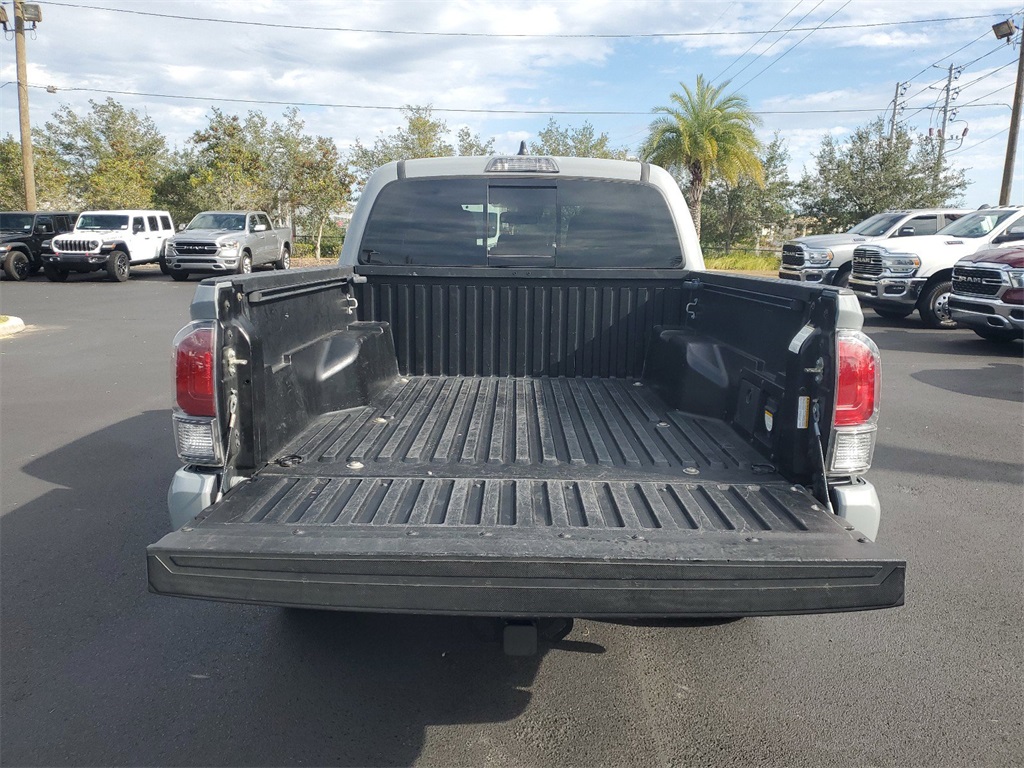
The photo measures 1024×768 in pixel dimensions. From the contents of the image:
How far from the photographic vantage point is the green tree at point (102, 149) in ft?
106

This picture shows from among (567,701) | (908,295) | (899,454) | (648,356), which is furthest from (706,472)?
(908,295)

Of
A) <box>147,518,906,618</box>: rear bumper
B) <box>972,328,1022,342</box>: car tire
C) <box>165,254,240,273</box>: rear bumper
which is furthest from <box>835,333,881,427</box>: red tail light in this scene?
<box>165,254,240,273</box>: rear bumper

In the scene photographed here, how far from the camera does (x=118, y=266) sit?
21391 millimetres

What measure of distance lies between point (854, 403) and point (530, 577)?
1.34 metres

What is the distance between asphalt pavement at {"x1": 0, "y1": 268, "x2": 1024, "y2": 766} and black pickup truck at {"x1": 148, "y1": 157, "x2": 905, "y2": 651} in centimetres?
60

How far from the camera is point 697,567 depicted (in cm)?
208

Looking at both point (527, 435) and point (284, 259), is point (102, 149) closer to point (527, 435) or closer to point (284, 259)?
point (284, 259)

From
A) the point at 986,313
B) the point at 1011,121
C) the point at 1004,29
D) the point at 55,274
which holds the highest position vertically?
the point at 1004,29

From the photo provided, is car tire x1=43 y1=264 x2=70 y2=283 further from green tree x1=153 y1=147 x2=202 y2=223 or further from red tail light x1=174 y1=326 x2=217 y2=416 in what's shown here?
red tail light x1=174 y1=326 x2=217 y2=416

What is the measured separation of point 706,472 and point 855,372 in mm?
669

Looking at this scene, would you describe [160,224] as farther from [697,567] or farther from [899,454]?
[697,567]

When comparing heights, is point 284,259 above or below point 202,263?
above

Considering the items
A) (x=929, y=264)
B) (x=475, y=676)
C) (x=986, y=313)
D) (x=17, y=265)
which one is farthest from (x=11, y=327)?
(x=929, y=264)

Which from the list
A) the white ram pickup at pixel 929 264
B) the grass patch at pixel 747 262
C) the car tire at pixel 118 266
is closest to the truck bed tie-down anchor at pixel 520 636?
the white ram pickup at pixel 929 264
